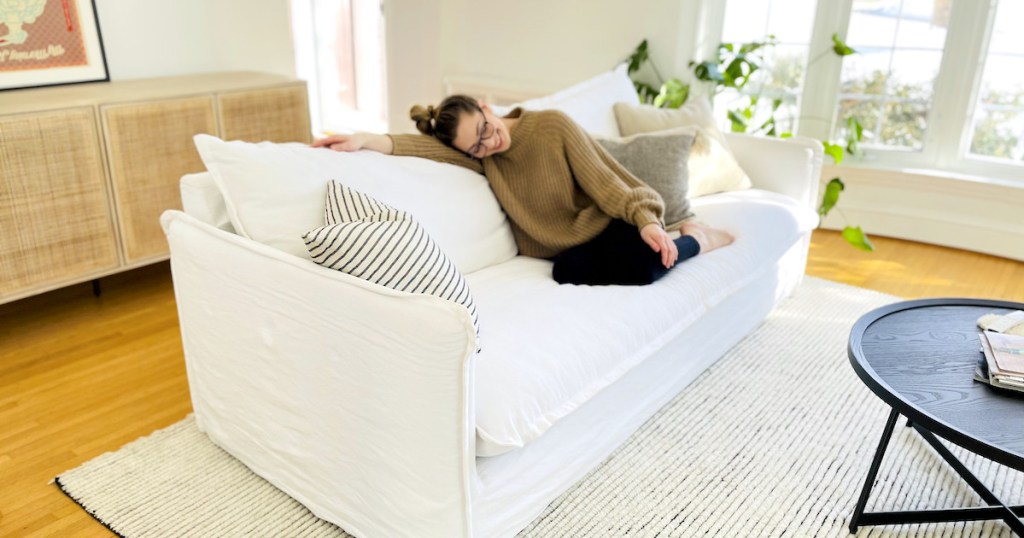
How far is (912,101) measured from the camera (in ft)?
12.6

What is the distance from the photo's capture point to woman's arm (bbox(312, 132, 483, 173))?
210 centimetres

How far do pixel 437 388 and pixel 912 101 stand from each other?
348 cm

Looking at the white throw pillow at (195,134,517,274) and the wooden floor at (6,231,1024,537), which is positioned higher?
the white throw pillow at (195,134,517,274)

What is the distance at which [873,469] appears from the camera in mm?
1733

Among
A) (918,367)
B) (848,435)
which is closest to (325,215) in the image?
(918,367)

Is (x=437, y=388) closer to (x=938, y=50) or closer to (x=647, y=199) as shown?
(x=647, y=199)

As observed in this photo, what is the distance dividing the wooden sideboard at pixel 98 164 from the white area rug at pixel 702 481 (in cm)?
98

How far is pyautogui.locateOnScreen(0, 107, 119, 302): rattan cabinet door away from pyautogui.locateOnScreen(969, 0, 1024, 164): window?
3953 millimetres

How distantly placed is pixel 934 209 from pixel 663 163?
2.11m

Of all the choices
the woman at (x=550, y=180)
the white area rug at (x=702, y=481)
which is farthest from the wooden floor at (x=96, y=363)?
the woman at (x=550, y=180)

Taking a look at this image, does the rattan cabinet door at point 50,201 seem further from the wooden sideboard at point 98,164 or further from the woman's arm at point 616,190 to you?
the woman's arm at point 616,190

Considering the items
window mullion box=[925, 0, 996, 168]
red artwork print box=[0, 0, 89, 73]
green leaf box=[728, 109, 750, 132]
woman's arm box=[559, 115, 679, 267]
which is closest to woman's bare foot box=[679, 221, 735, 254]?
woman's arm box=[559, 115, 679, 267]

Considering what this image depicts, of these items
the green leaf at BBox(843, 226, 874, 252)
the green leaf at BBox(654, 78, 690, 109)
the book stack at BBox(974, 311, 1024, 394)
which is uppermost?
the green leaf at BBox(654, 78, 690, 109)

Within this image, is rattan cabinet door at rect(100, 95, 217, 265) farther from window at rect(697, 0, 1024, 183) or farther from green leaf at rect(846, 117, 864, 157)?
green leaf at rect(846, 117, 864, 157)
